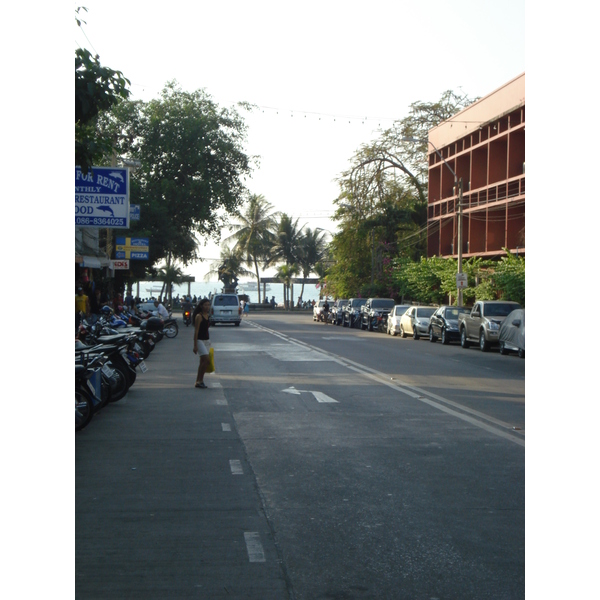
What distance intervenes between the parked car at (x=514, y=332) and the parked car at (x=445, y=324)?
5.92 m

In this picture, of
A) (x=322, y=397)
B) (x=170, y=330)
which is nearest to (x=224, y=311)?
(x=170, y=330)

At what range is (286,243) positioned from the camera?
80.9 meters

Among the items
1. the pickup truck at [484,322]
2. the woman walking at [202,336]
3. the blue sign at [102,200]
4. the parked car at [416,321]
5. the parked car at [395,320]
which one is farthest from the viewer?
the parked car at [395,320]

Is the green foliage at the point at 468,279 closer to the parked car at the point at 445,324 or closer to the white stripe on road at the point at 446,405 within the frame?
the parked car at the point at 445,324

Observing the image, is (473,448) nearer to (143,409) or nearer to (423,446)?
(423,446)

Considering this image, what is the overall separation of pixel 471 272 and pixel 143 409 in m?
30.8

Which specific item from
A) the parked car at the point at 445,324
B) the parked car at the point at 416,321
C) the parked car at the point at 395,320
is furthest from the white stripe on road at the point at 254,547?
the parked car at the point at 395,320

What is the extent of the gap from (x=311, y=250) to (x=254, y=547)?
3030 inches

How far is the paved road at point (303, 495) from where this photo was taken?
520 centimetres

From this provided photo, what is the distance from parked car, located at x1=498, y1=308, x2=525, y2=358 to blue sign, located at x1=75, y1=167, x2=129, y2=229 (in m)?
11.0

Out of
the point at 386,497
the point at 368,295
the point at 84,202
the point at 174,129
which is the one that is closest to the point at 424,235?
the point at 368,295

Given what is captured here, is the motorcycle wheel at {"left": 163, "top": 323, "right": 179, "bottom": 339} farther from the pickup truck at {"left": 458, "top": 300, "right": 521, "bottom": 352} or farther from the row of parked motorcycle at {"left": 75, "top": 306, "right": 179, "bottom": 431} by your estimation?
the row of parked motorcycle at {"left": 75, "top": 306, "right": 179, "bottom": 431}

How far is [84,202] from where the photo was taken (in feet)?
59.0

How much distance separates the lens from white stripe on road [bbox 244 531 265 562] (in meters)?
5.53
